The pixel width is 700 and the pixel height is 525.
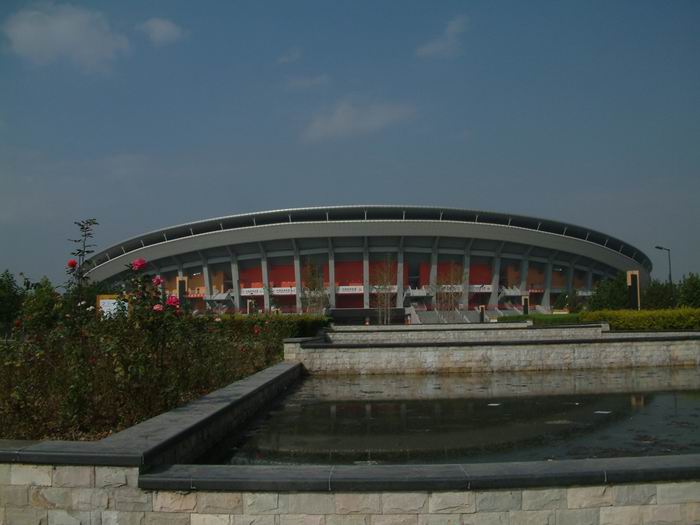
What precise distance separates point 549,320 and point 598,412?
2713 cm

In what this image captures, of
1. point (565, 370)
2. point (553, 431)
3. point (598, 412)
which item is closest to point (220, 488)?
point (553, 431)

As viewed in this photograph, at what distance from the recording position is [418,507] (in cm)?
392

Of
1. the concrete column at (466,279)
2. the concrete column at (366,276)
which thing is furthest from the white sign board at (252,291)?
the concrete column at (466,279)

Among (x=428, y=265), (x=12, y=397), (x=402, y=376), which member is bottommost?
(x=402, y=376)

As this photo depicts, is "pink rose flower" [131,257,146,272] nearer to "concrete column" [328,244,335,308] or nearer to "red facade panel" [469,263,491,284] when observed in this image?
"concrete column" [328,244,335,308]

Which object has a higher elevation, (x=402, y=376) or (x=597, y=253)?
(x=597, y=253)

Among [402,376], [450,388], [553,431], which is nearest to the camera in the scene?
[553,431]

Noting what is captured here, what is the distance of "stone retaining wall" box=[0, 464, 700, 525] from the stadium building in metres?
50.8

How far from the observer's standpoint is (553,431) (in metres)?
7.02

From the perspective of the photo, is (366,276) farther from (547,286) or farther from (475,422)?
(475,422)

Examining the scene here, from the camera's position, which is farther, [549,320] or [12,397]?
[549,320]

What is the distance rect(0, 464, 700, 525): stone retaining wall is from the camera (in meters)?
3.91

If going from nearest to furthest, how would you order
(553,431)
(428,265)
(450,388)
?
(553,431) → (450,388) → (428,265)

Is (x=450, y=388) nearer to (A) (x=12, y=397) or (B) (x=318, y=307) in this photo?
(A) (x=12, y=397)
